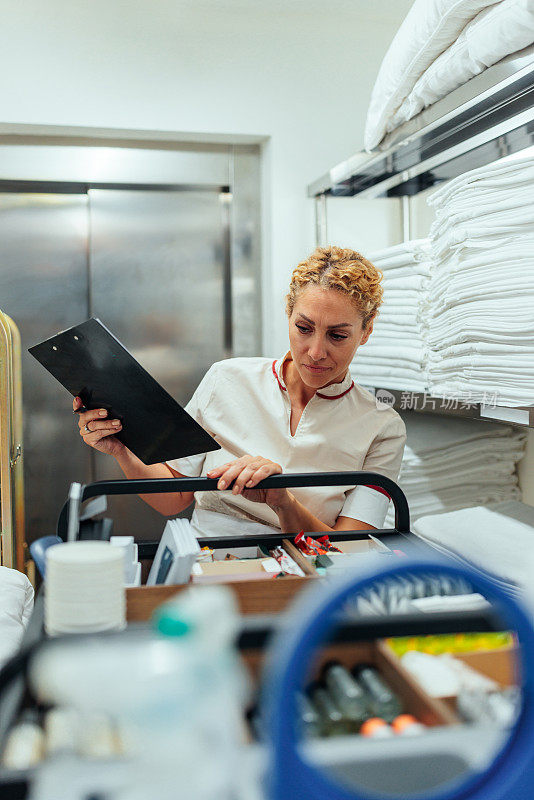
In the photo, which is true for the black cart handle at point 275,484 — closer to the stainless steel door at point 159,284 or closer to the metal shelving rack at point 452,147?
the metal shelving rack at point 452,147

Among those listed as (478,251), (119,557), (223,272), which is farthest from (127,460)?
(223,272)

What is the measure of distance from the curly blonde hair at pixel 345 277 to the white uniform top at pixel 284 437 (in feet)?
0.73

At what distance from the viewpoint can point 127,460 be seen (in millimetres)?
1537

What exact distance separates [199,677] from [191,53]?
252 cm

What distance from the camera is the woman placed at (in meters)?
1.54

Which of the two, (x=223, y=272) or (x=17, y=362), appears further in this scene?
(x=223, y=272)

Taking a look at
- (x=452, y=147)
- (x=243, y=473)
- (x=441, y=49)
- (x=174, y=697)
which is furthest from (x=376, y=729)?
(x=452, y=147)

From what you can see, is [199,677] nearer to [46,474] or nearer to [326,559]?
[326,559]

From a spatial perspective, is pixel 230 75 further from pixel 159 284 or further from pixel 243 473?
pixel 243 473

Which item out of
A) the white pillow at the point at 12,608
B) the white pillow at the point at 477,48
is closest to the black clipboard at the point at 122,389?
the white pillow at the point at 12,608

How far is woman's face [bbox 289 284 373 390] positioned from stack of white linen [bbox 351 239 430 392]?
0.23 metres

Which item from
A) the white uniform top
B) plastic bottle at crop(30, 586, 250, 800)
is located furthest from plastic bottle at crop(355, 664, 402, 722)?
the white uniform top

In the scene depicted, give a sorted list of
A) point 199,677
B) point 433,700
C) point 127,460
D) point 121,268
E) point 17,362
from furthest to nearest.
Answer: point 121,268 < point 17,362 < point 127,460 < point 433,700 < point 199,677

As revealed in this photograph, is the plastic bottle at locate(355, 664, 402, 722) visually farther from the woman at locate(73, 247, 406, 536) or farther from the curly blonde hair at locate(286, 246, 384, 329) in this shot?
the curly blonde hair at locate(286, 246, 384, 329)
